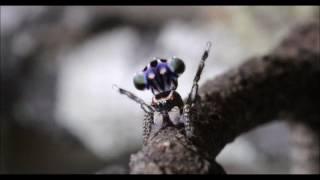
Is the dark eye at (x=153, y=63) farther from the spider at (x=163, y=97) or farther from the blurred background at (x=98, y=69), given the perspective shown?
the blurred background at (x=98, y=69)

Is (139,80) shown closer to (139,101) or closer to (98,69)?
(139,101)

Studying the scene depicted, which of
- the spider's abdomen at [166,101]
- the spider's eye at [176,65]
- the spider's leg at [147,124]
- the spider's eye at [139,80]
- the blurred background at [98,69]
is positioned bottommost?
the spider's leg at [147,124]

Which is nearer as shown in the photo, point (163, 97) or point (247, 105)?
point (163, 97)

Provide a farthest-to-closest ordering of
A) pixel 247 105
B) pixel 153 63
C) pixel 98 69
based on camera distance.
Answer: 1. pixel 98 69
2. pixel 247 105
3. pixel 153 63

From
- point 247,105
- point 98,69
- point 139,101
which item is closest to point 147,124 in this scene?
point 139,101

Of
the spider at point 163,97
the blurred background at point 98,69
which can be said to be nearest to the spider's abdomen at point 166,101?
the spider at point 163,97

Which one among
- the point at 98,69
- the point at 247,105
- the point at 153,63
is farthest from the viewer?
the point at 98,69
